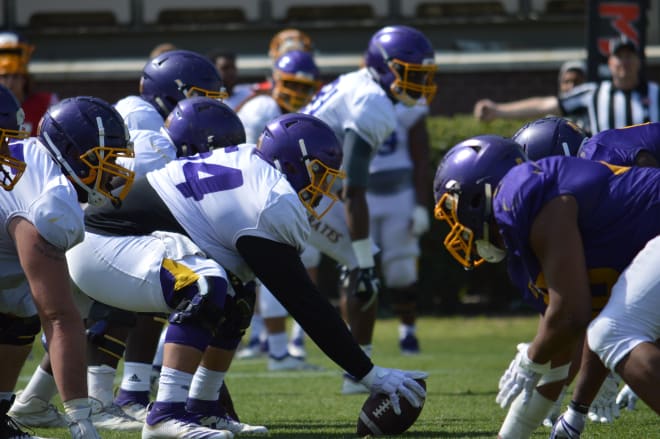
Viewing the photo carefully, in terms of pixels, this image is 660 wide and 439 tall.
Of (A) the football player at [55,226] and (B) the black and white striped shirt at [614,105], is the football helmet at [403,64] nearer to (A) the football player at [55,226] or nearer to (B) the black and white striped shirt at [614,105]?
(B) the black and white striped shirt at [614,105]

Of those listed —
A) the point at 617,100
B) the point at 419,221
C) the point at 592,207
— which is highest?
the point at 592,207

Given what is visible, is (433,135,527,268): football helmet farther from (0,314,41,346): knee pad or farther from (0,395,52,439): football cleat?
(0,395,52,439): football cleat

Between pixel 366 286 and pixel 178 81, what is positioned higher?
pixel 178 81

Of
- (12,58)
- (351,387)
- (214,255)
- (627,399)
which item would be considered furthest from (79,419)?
(12,58)

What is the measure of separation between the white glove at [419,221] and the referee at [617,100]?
1067mm

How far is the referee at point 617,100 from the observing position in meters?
7.92

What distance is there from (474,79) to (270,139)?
28.0 feet

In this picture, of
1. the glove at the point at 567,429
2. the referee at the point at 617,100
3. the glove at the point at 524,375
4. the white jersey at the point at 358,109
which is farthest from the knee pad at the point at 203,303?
the referee at the point at 617,100

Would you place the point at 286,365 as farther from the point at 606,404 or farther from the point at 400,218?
the point at 606,404

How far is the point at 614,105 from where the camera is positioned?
795cm

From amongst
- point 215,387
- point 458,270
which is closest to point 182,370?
point 215,387

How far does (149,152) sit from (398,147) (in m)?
3.99

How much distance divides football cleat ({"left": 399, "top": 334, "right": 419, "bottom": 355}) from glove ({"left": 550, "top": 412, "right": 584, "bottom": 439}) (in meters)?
4.50

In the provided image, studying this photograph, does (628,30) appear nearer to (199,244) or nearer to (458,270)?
(458,270)
